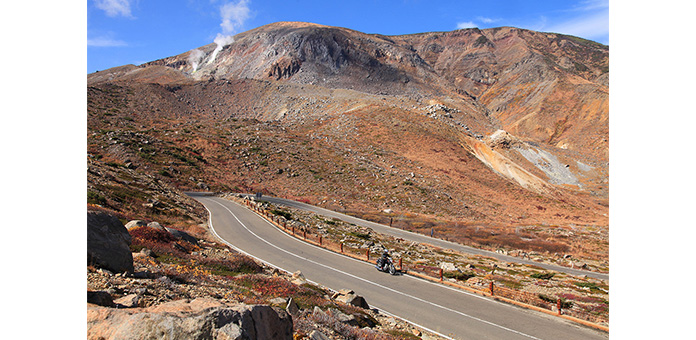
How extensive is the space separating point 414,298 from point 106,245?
1252 centimetres

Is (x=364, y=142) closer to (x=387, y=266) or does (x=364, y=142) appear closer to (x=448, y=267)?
(x=448, y=267)

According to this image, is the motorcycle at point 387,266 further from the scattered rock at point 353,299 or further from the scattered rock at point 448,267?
the scattered rock at point 353,299

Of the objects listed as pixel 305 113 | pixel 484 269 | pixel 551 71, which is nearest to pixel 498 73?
pixel 551 71

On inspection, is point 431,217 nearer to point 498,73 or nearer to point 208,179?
point 208,179

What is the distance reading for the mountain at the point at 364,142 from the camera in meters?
50.0

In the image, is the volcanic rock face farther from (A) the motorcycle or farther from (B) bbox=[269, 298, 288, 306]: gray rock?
(B) bbox=[269, 298, 288, 306]: gray rock

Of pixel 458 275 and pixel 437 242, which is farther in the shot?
pixel 437 242

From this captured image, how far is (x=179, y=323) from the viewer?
458 centimetres

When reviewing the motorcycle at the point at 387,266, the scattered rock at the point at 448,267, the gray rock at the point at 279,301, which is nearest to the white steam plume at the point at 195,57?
the scattered rock at the point at 448,267

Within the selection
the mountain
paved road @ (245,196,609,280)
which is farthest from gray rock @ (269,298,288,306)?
the mountain

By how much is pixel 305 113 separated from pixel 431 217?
196ft

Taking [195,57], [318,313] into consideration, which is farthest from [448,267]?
[195,57]

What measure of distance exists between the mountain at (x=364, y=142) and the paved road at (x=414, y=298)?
19.9 m

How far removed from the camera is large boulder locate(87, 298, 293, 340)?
14.8ft
